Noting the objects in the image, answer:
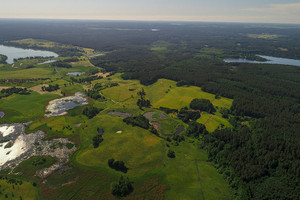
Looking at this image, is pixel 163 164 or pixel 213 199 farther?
pixel 163 164

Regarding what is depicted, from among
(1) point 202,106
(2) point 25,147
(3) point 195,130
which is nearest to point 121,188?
(3) point 195,130

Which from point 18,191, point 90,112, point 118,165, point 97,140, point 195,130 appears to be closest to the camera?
point 18,191

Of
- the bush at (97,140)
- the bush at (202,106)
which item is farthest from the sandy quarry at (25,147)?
the bush at (202,106)

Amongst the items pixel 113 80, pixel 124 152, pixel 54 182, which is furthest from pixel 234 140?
pixel 113 80

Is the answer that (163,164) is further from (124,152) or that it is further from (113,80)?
(113,80)

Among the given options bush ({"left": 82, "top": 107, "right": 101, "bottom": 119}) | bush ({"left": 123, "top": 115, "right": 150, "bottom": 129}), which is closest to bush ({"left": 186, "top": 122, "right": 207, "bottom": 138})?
bush ({"left": 123, "top": 115, "right": 150, "bottom": 129})

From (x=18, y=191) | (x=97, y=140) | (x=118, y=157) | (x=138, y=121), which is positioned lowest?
(x=18, y=191)

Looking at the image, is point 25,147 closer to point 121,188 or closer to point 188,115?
point 121,188

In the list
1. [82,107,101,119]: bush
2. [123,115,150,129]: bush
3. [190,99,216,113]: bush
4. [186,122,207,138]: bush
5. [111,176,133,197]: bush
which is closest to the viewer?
[111,176,133,197]: bush

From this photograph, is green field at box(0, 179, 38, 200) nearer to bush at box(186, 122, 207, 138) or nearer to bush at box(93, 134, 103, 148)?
bush at box(93, 134, 103, 148)

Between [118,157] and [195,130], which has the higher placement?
[195,130]

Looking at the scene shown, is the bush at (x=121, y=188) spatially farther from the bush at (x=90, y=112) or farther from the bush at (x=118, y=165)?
the bush at (x=90, y=112)
